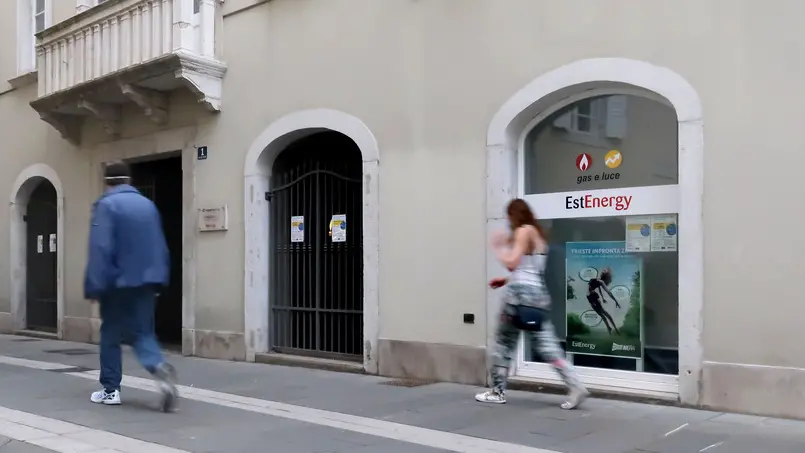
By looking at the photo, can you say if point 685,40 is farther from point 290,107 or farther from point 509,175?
point 290,107

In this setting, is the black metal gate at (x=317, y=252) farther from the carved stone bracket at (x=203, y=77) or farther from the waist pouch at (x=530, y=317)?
the waist pouch at (x=530, y=317)

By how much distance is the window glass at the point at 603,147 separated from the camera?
701 cm

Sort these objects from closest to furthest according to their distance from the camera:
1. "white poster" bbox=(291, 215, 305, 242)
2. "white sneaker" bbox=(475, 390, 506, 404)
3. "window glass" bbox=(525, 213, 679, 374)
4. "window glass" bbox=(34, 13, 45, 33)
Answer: "white sneaker" bbox=(475, 390, 506, 404)
"window glass" bbox=(525, 213, 679, 374)
"white poster" bbox=(291, 215, 305, 242)
"window glass" bbox=(34, 13, 45, 33)

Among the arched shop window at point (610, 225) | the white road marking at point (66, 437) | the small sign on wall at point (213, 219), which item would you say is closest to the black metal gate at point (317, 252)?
the small sign on wall at point (213, 219)

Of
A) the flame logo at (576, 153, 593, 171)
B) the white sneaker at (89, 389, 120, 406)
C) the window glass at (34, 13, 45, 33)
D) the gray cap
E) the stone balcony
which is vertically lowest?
the white sneaker at (89, 389, 120, 406)

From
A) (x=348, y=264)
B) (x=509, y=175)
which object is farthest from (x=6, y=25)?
(x=509, y=175)

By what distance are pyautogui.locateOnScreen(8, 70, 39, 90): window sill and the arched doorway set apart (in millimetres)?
1663

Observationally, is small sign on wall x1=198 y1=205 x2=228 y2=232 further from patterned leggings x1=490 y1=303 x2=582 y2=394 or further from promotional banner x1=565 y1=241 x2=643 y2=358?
patterned leggings x1=490 y1=303 x2=582 y2=394

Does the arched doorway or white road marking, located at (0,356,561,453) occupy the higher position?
the arched doorway

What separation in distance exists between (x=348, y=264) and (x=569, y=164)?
9.92 feet

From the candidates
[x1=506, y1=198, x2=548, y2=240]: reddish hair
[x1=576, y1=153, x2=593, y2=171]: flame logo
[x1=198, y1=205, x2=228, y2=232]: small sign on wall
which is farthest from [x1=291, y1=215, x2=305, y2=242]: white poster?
[x1=506, y1=198, x2=548, y2=240]: reddish hair

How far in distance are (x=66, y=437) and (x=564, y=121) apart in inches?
201

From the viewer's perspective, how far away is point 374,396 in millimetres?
7336

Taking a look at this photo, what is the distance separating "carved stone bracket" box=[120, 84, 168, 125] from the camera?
10641 millimetres
